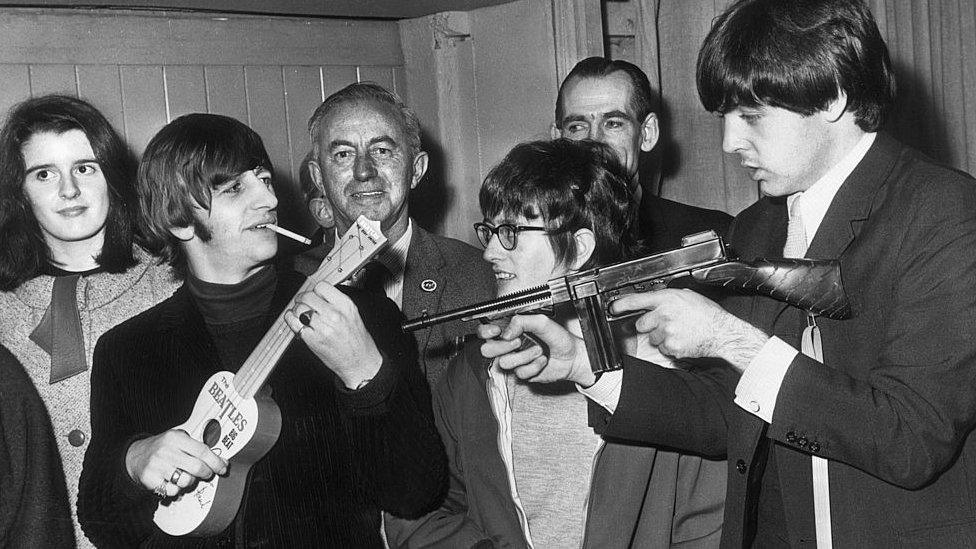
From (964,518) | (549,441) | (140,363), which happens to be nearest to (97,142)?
(140,363)

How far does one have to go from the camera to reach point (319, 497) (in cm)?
181

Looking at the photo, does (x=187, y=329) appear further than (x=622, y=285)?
Yes

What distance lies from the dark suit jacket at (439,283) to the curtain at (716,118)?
1104 mm

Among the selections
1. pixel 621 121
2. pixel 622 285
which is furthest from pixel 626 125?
pixel 622 285

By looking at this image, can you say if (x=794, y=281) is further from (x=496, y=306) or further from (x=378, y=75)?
(x=378, y=75)

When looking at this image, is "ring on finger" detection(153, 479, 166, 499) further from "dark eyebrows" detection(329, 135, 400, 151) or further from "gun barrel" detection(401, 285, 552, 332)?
"dark eyebrows" detection(329, 135, 400, 151)

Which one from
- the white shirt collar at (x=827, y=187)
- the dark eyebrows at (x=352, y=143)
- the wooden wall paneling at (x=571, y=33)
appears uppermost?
the wooden wall paneling at (x=571, y=33)

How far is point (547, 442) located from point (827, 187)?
0.74 metres

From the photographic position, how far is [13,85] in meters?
2.01

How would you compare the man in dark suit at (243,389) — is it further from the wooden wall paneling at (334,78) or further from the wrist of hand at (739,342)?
the wooden wall paneling at (334,78)

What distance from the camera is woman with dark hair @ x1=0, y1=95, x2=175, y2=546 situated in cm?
181

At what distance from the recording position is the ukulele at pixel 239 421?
5.66ft

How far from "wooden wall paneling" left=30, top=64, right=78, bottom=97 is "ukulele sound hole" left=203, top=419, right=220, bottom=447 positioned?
0.84 metres

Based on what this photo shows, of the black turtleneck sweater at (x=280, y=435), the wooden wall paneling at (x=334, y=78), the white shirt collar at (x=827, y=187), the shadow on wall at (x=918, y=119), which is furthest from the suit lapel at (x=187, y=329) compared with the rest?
the shadow on wall at (x=918, y=119)
